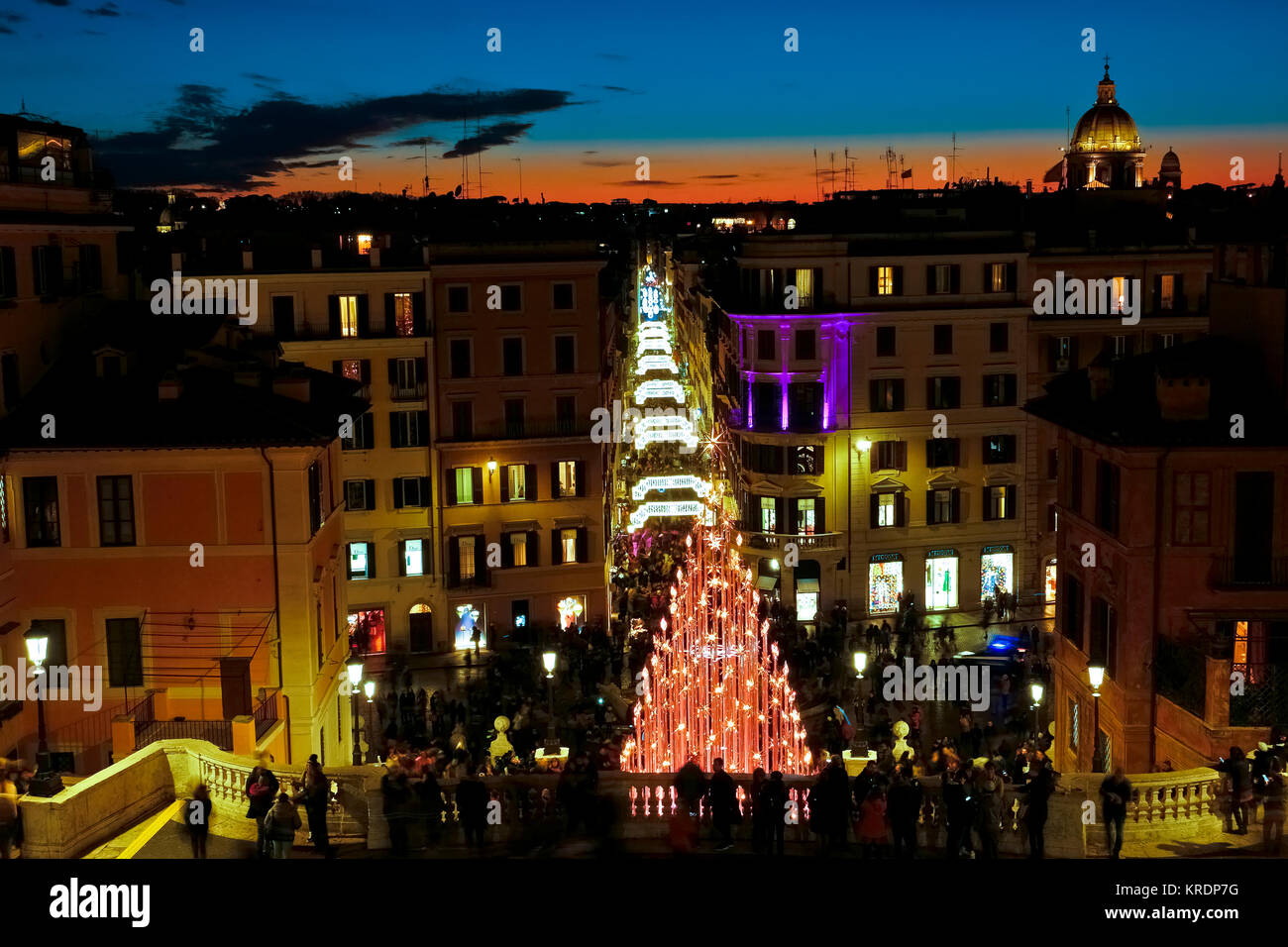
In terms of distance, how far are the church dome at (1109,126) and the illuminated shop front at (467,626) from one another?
91.5 metres

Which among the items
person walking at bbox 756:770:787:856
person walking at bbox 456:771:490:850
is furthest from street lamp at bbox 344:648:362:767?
person walking at bbox 756:770:787:856

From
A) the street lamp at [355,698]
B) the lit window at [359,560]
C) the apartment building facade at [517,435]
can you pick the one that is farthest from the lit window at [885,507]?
the street lamp at [355,698]

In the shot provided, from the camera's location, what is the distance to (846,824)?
2045cm

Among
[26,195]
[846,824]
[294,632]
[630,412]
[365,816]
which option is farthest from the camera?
[630,412]

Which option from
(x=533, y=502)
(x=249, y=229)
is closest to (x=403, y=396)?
(x=533, y=502)

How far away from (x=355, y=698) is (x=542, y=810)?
17.7 metres

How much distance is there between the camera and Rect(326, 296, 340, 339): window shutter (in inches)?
1978

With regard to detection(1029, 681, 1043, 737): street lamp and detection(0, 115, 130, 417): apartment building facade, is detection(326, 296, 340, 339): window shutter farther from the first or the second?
detection(1029, 681, 1043, 737): street lamp

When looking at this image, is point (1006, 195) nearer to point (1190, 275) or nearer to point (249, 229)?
point (1190, 275)

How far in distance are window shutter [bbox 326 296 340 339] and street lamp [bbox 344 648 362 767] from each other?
15.8m

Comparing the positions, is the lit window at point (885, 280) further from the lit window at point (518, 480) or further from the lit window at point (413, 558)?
the lit window at point (413, 558)

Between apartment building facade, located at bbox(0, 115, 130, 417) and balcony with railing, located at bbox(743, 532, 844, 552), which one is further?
balcony with railing, located at bbox(743, 532, 844, 552)

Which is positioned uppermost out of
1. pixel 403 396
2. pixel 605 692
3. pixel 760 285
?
pixel 760 285

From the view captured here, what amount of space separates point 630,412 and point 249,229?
37.1m
